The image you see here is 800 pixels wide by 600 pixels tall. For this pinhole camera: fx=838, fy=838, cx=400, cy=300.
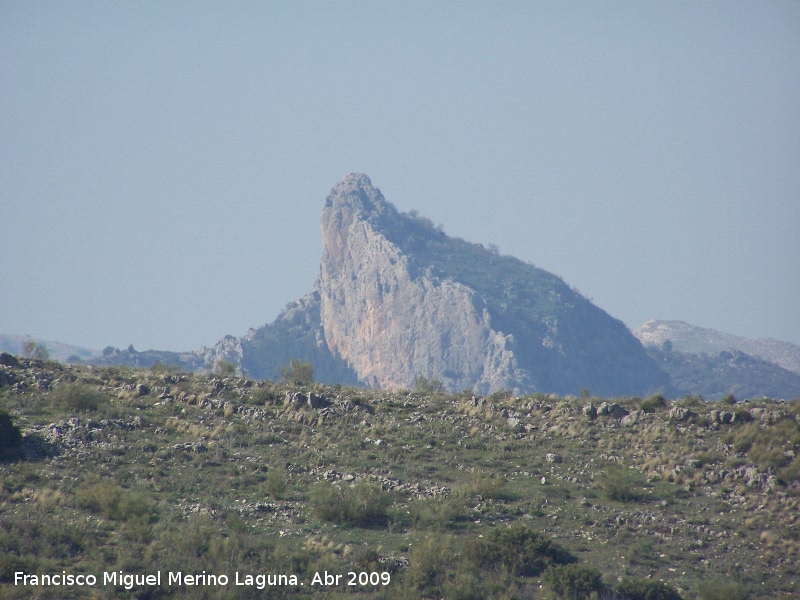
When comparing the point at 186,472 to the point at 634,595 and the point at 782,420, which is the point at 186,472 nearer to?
the point at 634,595

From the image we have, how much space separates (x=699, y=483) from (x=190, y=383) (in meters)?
25.5

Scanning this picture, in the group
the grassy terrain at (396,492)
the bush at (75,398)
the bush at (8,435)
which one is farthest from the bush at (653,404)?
the bush at (8,435)

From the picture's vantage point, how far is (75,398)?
123 feet

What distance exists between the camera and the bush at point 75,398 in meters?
37.4

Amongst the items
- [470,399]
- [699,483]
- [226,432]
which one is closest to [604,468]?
[699,483]

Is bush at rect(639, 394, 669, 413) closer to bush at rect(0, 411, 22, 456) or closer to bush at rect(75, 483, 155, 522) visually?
bush at rect(75, 483, 155, 522)

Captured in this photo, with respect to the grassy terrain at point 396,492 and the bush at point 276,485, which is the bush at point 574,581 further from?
the bush at point 276,485

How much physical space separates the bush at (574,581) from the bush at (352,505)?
6615 millimetres

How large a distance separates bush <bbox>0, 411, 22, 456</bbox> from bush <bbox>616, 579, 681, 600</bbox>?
2227 cm

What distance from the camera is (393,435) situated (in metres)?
37.9

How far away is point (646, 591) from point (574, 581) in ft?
6.84

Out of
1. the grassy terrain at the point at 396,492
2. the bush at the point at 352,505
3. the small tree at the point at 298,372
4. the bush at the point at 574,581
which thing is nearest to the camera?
the bush at the point at 574,581

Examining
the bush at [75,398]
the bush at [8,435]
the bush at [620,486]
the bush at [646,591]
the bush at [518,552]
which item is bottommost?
the bush at [646,591]

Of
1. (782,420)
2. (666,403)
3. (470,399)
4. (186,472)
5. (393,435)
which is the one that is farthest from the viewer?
(470,399)
